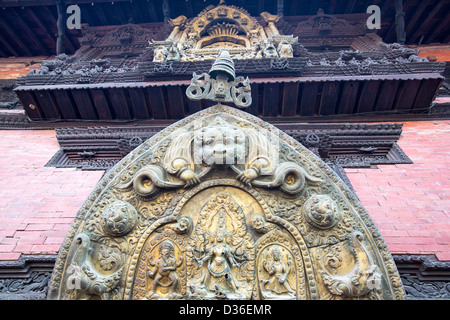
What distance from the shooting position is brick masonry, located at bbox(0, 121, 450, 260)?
3.84 metres

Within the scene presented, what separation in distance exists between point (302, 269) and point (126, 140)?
405 cm

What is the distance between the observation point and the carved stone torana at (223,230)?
9.78ft

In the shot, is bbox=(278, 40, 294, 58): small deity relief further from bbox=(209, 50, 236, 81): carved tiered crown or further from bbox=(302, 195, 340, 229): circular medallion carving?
bbox=(302, 195, 340, 229): circular medallion carving

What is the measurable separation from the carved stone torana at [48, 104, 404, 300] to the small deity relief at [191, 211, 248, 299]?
12 mm

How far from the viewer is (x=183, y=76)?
23.0 ft

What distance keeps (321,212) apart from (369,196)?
1.75 m

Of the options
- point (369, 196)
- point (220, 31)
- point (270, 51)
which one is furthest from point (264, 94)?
point (220, 31)

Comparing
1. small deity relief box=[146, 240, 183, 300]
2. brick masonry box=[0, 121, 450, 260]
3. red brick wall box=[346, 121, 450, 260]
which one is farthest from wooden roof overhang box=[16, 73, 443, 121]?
small deity relief box=[146, 240, 183, 300]

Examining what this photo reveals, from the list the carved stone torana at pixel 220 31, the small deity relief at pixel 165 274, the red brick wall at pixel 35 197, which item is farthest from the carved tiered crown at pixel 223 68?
the carved stone torana at pixel 220 31

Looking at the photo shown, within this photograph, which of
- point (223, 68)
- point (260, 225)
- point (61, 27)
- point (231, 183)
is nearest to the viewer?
point (260, 225)

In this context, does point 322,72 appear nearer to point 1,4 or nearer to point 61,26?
point 61,26

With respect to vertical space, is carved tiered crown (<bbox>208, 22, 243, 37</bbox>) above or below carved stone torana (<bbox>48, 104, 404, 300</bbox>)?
above

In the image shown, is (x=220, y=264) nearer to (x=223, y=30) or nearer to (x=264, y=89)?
(x=264, y=89)

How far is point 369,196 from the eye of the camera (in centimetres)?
441
